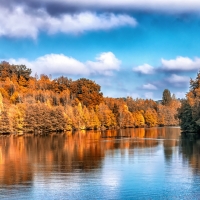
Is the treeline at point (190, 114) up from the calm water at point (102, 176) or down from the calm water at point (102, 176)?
up

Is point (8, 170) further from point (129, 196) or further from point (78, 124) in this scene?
point (78, 124)

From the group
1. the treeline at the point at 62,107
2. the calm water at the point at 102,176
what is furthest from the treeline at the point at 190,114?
the treeline at the point at 62,107

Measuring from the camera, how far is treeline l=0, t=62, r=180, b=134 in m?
104

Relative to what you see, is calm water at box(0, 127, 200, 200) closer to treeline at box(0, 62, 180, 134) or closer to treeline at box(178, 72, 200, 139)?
treeline at box(178, 72, 200, 139)

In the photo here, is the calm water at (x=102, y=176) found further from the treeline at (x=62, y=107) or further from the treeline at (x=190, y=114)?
the treeline at (x=62, y=107)

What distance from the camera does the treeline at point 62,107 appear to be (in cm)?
10400

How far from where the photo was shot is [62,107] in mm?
120812

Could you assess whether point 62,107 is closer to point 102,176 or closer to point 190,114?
point 190,114

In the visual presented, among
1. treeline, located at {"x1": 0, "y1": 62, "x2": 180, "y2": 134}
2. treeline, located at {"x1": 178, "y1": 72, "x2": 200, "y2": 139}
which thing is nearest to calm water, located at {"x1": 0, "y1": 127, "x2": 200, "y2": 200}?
treeline, located at {"x1": 178, "y1": 72, "x2": 200, "y2": 139}

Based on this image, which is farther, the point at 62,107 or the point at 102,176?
the point at 62,107

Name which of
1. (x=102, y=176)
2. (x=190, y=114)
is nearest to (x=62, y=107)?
(x=190, y=114)

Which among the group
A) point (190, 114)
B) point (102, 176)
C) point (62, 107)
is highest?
point (62, 107)

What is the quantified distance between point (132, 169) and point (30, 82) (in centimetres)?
11547

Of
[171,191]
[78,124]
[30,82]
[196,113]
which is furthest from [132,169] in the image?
[30,82]
